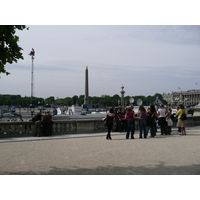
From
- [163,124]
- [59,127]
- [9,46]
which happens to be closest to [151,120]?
[163,124]

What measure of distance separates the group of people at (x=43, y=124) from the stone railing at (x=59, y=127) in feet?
1.38

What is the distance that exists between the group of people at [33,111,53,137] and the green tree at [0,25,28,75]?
7854 mm

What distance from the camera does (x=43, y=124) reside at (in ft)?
48.3

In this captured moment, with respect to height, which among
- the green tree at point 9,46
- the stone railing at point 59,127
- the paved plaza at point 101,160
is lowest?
the paved plaza at point 101,160

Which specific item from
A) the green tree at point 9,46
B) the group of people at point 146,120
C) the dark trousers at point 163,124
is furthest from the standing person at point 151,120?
the green tree at point 9,46

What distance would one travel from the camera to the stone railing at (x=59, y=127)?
14461 mm

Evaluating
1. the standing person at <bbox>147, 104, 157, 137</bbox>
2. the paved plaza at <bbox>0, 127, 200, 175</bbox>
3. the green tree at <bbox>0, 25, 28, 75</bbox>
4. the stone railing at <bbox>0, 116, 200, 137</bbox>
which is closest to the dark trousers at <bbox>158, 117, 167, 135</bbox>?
the standing person at <bbox>147, 104, 157, 137</bbox>

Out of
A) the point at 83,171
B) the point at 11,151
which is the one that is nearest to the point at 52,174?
the point at 83,171

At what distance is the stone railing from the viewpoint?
47.4ft

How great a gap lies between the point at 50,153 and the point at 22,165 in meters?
2.01

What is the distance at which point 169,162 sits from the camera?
26.0 ft

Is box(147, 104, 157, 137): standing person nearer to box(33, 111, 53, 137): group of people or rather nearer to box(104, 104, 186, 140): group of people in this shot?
box(104, 104, 186, 140): group of people

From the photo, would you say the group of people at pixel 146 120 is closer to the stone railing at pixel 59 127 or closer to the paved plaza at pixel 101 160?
the stone railing at pixel 59 127

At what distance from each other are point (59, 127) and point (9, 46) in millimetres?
9564
